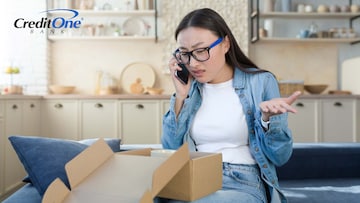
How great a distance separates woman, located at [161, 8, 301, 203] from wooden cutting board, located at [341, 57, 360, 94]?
3.71 m

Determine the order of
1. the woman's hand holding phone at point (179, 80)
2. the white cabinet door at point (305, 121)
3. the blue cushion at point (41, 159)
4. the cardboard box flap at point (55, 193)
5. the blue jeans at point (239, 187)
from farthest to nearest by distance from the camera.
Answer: the white cabinet door at point (305, 121) → the woman's hand holding phone at point (179, 80) → the blue cushion at point (41, 159) → the blue jeans at point (239, 187) → the cardboard box flap at point (55, 193)

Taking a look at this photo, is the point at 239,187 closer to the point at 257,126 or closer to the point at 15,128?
the point at 257,126

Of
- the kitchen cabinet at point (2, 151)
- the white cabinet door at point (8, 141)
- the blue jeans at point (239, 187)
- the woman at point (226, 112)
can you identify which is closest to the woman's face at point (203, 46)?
the woman at point (226, 112)

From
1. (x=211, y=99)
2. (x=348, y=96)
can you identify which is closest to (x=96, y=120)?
(x=348, y=96)

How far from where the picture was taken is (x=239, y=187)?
1.45 m

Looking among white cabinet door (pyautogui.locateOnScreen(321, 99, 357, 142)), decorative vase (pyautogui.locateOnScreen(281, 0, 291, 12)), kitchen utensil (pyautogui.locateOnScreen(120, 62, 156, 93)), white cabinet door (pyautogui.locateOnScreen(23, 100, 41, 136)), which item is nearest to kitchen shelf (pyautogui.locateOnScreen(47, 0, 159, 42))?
kitchen utensil (pyautogui.locateOnScreen(120, 62, 156, 93))

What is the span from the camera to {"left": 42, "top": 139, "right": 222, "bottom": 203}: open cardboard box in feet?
3.73

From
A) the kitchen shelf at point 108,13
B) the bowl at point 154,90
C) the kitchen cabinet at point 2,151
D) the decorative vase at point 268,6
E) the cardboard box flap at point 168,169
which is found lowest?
the kitchen cabinet at point 2,151

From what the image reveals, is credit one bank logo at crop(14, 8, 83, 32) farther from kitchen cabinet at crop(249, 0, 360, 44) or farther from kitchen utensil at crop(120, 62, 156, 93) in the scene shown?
kitchen cabinet at crop(249, 0, 360, 44)

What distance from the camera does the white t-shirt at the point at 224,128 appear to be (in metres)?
1.60

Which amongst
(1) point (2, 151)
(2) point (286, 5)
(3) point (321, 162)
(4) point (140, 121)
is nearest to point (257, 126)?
(3) point (321, 162)

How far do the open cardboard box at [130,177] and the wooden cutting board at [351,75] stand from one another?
4.15 meters

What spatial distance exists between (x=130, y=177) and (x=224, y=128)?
0.50 m

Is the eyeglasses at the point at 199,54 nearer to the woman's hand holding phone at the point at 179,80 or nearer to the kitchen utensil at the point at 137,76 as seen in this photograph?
the woman's hand holding phone at the point at 179,80
